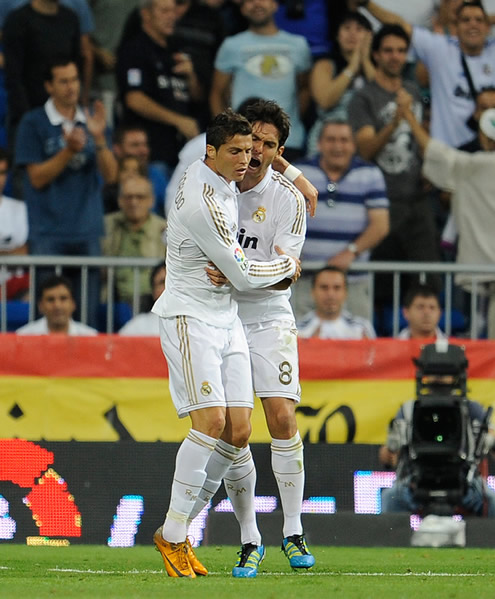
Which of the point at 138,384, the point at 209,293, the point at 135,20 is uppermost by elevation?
the point at 135,20

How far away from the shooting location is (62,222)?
12047 millimetres

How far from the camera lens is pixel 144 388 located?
10.0 meters

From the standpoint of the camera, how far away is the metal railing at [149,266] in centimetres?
1120

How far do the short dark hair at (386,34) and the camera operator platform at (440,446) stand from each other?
4068 millimetres

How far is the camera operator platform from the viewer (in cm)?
932

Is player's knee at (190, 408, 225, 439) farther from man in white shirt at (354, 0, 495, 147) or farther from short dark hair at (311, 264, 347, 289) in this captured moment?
man in white shirt at (354, 0, 495, 147)

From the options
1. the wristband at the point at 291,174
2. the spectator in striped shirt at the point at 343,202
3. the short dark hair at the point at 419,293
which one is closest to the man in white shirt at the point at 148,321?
the spectator in striped shirt at the point at 343,202

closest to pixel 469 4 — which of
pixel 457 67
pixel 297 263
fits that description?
pixel 457 67

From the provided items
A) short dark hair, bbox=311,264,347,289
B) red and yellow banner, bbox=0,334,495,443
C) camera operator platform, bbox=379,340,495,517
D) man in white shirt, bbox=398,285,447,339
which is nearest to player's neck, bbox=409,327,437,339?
man in white shirt, bbox=398,285,447,339

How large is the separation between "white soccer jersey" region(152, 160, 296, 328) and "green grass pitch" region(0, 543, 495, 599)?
4.64 feet

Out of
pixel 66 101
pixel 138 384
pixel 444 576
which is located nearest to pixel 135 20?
pixel 66 101

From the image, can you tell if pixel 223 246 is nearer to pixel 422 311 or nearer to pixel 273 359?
pixel 273 359

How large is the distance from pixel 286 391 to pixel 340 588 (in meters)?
1.30

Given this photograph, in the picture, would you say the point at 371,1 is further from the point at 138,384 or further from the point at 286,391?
the point at 286,391
